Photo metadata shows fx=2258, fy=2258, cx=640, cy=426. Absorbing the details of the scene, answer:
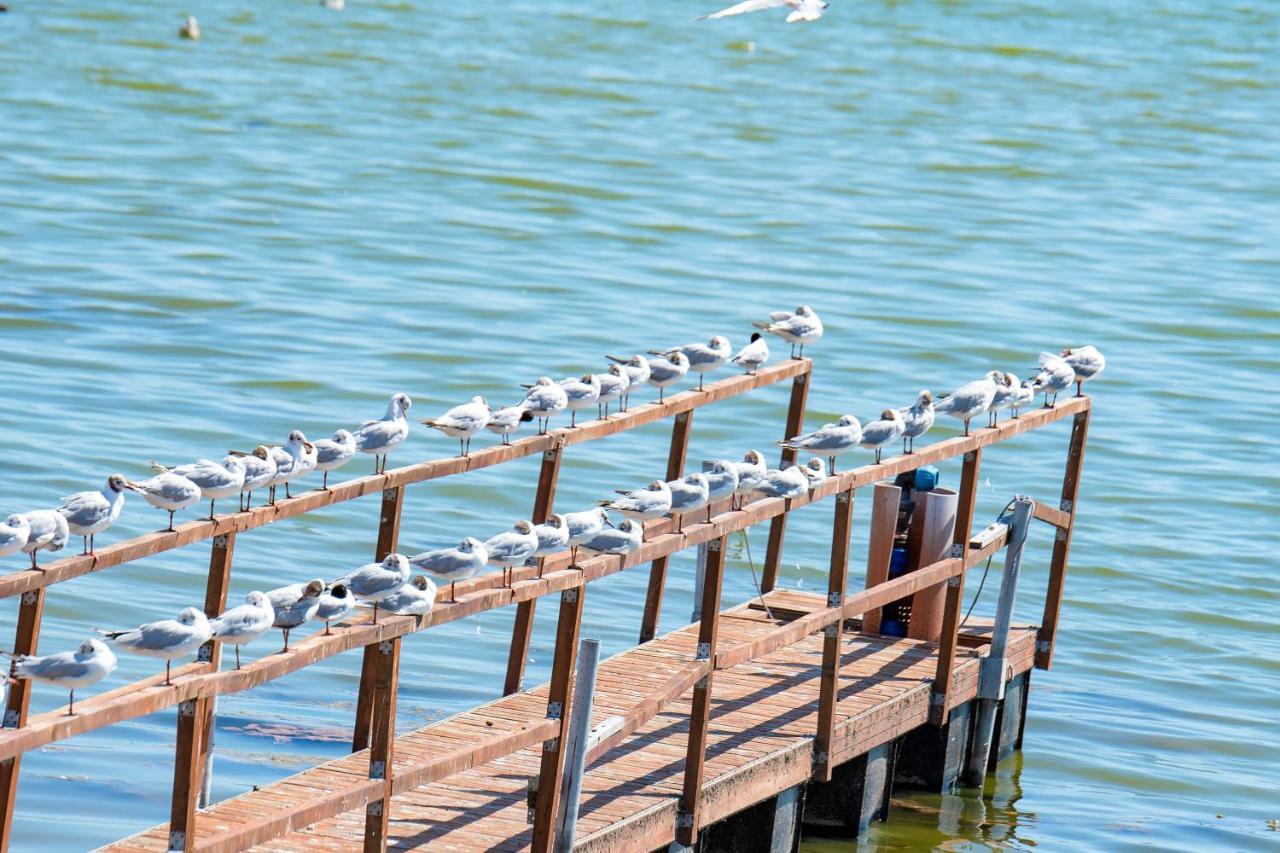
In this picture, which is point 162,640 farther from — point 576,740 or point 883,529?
point 883,529

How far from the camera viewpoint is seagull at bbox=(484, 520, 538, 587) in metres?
7.88

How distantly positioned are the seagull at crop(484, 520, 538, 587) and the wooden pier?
7 centimetres

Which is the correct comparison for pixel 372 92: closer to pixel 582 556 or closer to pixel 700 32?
pixel 700 32

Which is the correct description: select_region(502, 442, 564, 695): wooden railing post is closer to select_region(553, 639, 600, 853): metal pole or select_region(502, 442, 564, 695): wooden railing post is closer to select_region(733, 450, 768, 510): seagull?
select_region(733, 450, 768, 510): seagull

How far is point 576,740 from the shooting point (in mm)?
7895

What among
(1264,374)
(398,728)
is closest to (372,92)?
(1264,374)

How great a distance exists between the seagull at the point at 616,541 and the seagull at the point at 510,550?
411 mm

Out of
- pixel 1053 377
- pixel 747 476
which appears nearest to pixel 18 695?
pixel 747 476

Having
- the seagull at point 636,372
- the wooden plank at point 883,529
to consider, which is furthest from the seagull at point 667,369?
the wooden plank at point 883,529

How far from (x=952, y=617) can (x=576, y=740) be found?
10.2 ft

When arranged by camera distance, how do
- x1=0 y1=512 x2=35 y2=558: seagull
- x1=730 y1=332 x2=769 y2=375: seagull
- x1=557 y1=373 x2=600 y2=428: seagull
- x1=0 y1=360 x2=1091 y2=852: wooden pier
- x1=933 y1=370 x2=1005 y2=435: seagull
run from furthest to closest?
x1=730 y1=332 x2=769 y2=375: seagull, x1=933 y1=370 x2=1005 y2=435: seagull, x1=557 y1=373 x2=600 y2=428: seagull, x1=0 y1=512 x2=35 y2=558: seagull, x1=0 y1=360 x2=1091 y2=852: wooden pier

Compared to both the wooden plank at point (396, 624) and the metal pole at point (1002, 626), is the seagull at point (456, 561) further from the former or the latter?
the metal pole at point (1002, 626)

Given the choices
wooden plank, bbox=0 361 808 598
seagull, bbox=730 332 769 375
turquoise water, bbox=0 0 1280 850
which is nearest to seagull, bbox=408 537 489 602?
wooden plank, bbox=0 361 808 598

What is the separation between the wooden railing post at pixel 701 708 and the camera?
8516mm
